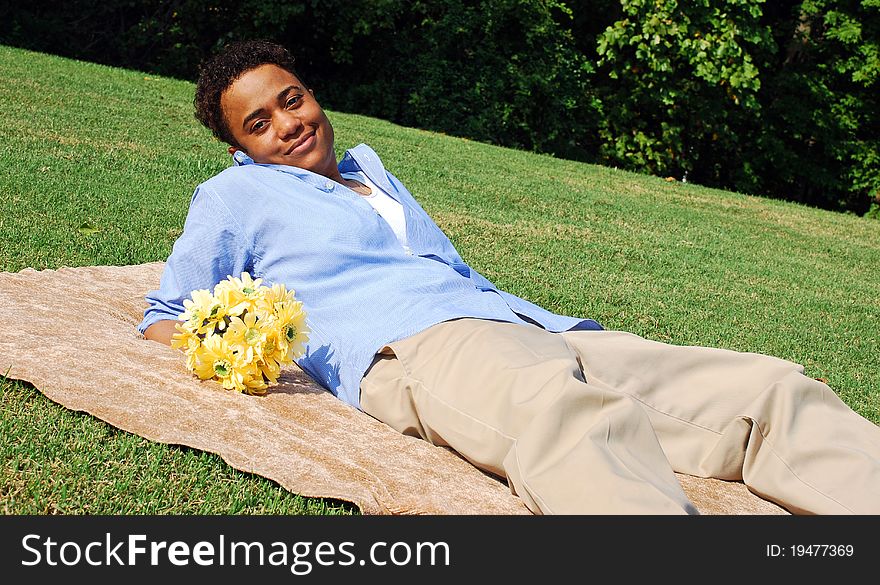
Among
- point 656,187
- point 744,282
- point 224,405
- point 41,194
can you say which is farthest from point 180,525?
point 656,187

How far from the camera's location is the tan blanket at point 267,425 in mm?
2789

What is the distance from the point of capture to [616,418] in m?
2.62

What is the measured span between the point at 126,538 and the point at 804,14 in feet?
53.3

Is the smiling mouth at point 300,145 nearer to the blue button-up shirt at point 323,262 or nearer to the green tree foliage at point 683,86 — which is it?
the blue button-up shirt at point 323,262

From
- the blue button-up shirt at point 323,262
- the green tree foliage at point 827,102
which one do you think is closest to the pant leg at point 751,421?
the blue button-up shirt at point 323,262

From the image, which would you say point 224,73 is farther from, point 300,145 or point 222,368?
point 222,368

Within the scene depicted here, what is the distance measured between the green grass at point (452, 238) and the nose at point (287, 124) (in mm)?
1329

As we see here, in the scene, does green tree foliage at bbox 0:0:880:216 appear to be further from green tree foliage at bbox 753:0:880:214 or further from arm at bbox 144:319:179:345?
arm at bbox 144:319:179:345

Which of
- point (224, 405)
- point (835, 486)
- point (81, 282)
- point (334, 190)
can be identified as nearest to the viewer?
point (835, 486)

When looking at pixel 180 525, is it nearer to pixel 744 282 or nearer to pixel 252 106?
pixel 252 106

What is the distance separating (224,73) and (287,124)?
1.22 feet

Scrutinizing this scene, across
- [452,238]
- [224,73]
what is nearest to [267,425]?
[224,73]

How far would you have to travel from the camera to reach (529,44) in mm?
15164

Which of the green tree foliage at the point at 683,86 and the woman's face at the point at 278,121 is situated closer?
the woman's face at the point at 278,121
